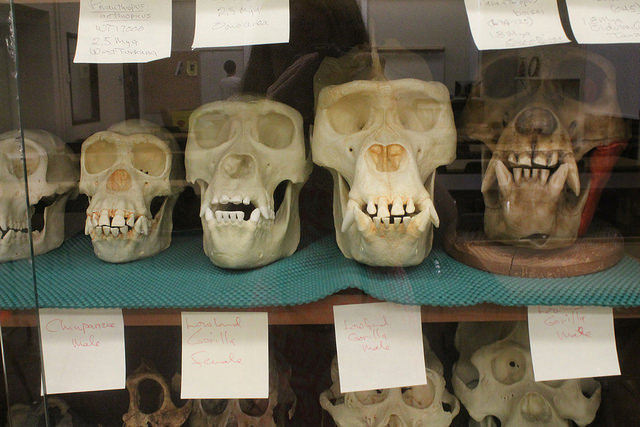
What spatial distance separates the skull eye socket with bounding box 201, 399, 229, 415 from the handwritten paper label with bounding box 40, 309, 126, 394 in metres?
0.19

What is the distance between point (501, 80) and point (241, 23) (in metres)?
0.49

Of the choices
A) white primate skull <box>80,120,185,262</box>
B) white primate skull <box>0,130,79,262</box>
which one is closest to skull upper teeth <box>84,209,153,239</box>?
white primate skull <box>80,120,185,262</box>

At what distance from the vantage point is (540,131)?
103cm

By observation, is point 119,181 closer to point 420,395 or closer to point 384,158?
point 384,158

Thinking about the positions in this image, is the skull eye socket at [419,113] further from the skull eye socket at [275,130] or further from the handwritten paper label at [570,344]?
the handwritten paper label at [570,344]

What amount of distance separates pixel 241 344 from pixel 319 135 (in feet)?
1.29

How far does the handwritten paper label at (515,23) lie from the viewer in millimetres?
918

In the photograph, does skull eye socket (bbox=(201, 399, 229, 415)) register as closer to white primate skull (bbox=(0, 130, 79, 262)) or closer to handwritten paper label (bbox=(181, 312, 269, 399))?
handwritten paper label (bbox=(181, 312, 269, 399))

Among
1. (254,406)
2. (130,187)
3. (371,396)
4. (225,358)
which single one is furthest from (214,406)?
(130,187)

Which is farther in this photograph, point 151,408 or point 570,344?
point 151,408

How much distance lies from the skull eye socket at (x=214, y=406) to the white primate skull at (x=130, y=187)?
0.31m

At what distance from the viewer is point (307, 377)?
118 centimetres

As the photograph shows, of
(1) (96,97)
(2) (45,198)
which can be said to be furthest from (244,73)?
(2) (45,198)

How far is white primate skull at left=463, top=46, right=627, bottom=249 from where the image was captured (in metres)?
1.02
